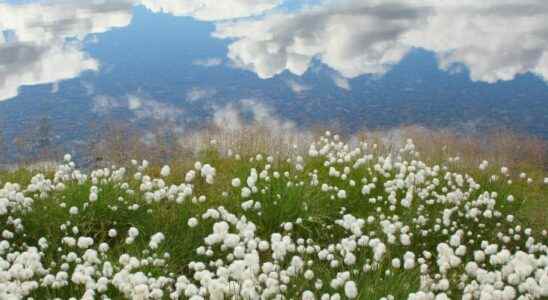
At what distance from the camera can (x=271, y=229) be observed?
10.3 meters

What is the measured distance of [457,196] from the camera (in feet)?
37.6

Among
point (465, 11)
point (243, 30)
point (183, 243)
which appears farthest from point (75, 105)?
point (465, 11)

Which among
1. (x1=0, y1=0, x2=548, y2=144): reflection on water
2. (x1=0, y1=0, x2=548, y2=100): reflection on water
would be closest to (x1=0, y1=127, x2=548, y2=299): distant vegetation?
(x1=0, y1=0, x2=548, y2=144): reflection on water

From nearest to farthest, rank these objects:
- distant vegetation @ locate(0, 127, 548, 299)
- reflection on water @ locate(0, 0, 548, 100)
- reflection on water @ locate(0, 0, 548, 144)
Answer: distant vegetation @ locate(0, 127, 548, 299)
reflection on water @ locate(0, 0, 548, 144)
reflection on water @ locate(0, 0, 548, 100)

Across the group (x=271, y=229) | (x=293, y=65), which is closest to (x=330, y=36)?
(x=293, y=65)

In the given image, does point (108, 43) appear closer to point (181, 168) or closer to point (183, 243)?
point (181, 168)

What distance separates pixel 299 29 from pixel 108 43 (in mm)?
9285

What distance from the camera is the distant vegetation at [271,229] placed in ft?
24.2

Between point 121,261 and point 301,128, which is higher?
point 121,261

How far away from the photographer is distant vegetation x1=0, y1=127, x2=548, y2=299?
738 centimetres

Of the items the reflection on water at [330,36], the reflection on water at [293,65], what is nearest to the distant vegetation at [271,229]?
the reflection on water at [293,65]

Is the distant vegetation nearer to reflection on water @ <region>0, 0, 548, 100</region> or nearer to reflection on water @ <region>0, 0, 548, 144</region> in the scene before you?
reflection on water @ <region>0, 0, 548, 144</region>

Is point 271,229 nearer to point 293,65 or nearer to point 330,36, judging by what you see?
point 293,65

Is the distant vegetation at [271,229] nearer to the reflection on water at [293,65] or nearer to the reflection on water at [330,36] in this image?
the reflection on water at [293,65]
